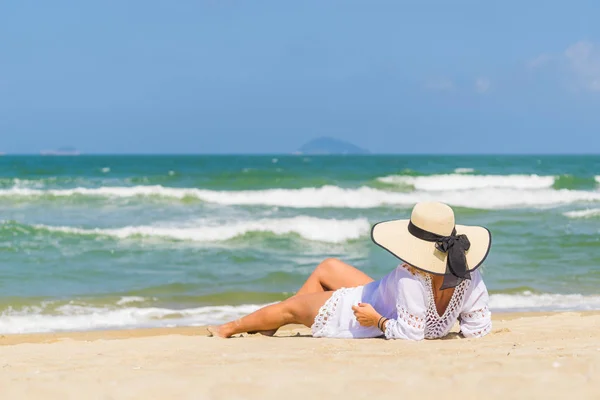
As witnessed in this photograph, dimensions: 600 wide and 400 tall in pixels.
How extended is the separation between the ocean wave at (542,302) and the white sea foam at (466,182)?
61.5 ft

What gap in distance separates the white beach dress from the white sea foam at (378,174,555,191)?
2256 centimetres

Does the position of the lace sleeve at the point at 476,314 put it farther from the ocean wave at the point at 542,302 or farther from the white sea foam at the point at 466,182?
the white sea foam at the point at 466,182

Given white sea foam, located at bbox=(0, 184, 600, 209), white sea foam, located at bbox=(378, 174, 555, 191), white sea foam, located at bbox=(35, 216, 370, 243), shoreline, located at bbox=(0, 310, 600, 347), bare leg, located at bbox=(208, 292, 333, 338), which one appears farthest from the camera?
white sea foam, located at bbox=(378, 174, 555, 191)

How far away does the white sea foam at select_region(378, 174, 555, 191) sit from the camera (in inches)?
1101

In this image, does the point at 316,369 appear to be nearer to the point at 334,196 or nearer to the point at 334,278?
the point at 334,278

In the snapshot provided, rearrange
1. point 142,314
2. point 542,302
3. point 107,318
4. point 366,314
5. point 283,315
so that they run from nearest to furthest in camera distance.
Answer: point 366,314 < point 283,315 < point 107,318 < point 142,314 < point 542,302

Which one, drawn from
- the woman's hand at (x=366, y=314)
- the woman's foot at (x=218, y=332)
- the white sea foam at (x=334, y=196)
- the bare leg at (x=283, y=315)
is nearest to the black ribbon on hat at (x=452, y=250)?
the woman's hand at (x=366, y=314)

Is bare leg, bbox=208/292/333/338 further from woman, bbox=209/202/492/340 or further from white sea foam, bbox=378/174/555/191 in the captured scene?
white sea foam, bbox=378/174/555/191

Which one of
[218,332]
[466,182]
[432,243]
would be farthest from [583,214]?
[432,243]

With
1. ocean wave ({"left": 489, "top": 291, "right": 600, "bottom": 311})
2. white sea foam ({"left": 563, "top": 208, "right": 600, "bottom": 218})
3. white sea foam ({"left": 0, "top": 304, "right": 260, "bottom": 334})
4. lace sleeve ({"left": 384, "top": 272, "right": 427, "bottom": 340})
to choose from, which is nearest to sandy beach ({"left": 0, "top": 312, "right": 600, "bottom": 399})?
lace sleeve ({"left": 384, "top": 272, "right": 427, "bottom": 340})

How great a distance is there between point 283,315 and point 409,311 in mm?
1019

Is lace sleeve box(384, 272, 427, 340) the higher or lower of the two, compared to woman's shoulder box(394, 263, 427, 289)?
lower

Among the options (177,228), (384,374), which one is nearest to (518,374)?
(384,374)

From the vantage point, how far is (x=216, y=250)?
462 inches
